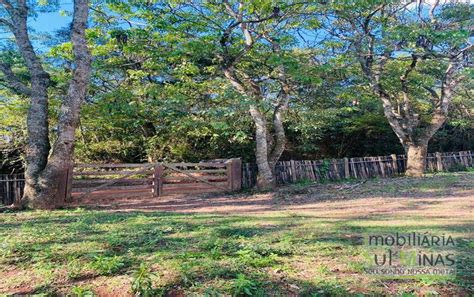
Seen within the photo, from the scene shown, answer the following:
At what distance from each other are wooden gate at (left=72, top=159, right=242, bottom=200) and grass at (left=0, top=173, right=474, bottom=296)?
2.81 m

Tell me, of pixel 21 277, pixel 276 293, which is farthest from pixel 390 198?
pixel 21 277

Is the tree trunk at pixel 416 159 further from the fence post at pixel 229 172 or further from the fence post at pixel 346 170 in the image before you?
the fence post at pixel 229 172

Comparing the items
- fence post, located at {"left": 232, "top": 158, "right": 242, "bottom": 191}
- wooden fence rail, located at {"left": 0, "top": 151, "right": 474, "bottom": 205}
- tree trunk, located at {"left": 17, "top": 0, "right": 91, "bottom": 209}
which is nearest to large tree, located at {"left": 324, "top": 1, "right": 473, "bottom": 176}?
wooden fence rail, located at {"left": 0, "top": 151, "right": 474, "bottom": 205}

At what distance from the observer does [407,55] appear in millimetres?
11055

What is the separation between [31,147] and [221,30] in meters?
5.10

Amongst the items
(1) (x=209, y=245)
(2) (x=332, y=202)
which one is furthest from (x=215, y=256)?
(2) (x=332, y=202)

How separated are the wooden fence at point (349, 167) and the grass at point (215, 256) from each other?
5.76 meters

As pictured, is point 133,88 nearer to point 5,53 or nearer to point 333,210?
point 5,53

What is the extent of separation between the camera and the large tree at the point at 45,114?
6621 millimetres

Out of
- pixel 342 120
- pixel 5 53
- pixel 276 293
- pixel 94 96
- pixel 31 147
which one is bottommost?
pixel 276 293

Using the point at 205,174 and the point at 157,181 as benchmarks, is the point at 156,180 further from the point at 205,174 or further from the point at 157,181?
the point at 205,174

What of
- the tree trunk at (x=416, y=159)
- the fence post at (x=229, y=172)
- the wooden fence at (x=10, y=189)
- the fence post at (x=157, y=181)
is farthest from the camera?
the tree trunk at (x=416, y=159)

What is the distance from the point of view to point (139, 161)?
477 inches

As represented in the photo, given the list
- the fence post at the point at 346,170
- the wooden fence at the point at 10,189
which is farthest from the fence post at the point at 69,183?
the fence post at the point at 346,170
